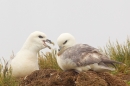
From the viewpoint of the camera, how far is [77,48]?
24.8 feet

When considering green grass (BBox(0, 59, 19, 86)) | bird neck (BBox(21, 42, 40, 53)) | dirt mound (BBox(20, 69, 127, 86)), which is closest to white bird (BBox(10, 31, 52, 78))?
bird neck (BBox(21, 42, 40, 53))

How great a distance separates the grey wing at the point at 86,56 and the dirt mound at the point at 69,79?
246mm

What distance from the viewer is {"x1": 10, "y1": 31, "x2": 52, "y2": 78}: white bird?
9906 mm

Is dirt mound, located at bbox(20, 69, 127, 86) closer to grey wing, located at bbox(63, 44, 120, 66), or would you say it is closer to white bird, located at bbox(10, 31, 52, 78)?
grey wing, located at bbox(63, 44, 120, 66)

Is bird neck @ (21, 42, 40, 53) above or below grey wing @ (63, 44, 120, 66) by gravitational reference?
above

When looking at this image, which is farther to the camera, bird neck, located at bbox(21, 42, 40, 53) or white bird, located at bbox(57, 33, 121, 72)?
bird neck, located at bbox(21, 42, 40, 53)

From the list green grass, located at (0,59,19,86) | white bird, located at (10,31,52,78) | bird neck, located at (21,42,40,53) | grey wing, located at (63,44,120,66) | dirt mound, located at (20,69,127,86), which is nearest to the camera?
dirt mound, located at (20,69,127,86)

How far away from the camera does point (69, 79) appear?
23.7 ft

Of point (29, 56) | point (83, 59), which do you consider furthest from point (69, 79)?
point (29, 56)

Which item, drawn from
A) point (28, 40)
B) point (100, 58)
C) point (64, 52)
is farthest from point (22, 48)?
point (100, 58)

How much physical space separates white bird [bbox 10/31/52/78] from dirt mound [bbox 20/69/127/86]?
6.94 ft

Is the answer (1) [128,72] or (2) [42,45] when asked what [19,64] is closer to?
(2) [42,45]

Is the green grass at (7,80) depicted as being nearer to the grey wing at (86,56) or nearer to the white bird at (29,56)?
the white bird at (29,56)

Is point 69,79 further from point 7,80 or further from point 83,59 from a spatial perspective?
point 7,80
